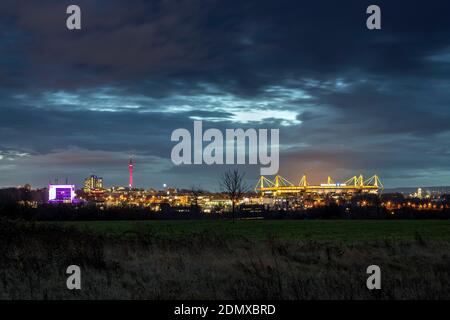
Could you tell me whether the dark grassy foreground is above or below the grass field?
above

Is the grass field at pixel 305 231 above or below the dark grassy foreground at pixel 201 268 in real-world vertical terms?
below

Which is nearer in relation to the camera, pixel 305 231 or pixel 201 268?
pixel 201 268

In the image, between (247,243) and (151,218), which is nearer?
(247,243)

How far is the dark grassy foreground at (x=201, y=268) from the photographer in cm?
1346

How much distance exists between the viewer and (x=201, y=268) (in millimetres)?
17125

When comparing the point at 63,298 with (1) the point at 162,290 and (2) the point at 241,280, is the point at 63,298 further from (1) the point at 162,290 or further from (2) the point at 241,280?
(2) the point at 241,280

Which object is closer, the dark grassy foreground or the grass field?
the dark grassy foreground

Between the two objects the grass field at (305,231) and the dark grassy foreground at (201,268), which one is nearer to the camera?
the dark grassy foreground at (201,268)

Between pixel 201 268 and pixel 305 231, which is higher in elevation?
pixel 201 268

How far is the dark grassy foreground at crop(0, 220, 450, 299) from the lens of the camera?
44.2 ft

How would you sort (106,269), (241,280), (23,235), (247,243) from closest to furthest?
1. (241,280)
2. (106,269)
3. (23,235)
4. (247,243)
